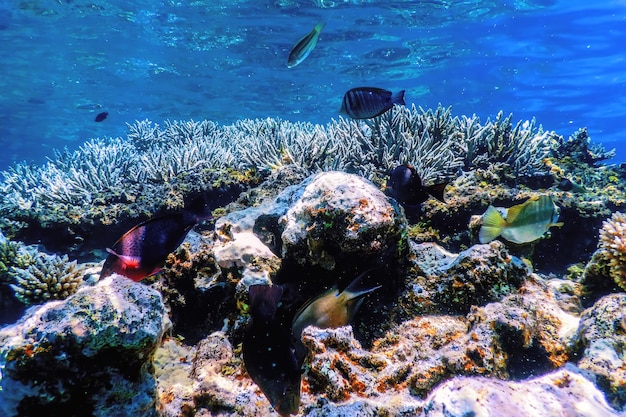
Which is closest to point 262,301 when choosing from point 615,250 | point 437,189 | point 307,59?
point 437,189

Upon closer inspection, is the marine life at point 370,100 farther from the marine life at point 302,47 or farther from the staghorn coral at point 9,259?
the staghorn coral at point 9,259

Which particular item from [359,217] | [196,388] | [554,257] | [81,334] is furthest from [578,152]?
[81,334]

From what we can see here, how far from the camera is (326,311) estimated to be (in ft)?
7.23

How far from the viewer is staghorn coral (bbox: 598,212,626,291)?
2.78m

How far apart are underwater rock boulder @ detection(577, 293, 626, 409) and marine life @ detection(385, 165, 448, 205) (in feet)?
4.35

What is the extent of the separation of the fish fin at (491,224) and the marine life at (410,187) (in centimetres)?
40

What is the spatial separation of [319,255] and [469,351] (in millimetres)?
1138

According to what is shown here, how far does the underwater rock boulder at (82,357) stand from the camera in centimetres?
130

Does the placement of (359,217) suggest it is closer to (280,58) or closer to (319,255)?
(319,255)

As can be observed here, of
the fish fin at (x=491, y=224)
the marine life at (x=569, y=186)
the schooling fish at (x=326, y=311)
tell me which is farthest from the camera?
the marine life at (x=569, y=186)

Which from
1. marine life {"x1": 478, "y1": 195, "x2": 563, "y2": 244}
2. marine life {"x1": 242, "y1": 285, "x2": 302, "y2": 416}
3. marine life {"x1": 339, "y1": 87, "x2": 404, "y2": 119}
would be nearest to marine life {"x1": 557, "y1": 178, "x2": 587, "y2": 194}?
marine life {"x1": 478, "y1": 195, "x2": 563, "y2": 244}

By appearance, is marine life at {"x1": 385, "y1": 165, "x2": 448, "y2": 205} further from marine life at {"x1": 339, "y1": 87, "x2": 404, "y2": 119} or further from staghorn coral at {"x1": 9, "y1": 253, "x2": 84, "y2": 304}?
staghorn coral at {"x1": 9, "y1": 253, "x2": 84, "y2": 304}

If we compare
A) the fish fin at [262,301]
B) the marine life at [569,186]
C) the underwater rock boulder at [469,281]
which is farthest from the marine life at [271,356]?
the marine life at [569,186]

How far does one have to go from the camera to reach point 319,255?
252 cm
